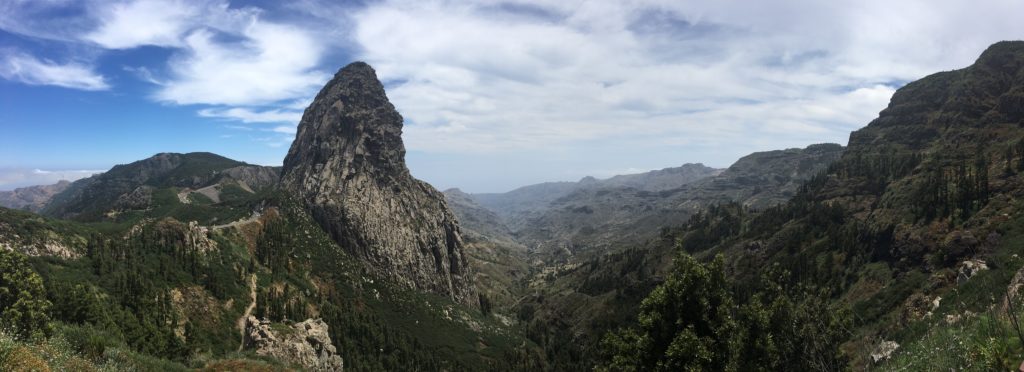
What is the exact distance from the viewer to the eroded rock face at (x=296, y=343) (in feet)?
302

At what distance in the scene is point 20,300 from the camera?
137 feet

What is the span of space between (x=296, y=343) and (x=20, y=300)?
61389 millimetres

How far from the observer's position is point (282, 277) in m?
166

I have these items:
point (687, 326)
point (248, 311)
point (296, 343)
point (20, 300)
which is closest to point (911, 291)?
point (687, 326)

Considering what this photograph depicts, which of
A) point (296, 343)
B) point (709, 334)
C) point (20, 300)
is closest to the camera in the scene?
point (709, 334)

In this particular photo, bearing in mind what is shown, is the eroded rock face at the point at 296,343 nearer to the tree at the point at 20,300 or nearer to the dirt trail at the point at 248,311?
the dirt trail at the point at 248,311

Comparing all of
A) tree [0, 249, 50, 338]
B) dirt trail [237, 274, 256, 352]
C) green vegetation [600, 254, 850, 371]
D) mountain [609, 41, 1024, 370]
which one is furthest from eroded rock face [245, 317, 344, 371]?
mountain [609, 41, 1024, 370]

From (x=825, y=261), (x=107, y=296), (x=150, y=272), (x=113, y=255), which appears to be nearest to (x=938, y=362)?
(x=107, y=296)

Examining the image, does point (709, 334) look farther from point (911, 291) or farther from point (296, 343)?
point (911, 291)

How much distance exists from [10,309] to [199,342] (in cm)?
6818

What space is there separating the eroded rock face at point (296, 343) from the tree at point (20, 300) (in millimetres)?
40367

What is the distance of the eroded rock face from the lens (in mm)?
91938

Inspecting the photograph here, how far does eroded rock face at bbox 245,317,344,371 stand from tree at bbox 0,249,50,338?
1589 inches

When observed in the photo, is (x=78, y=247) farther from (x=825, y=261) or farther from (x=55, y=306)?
(x=825, y=261)
